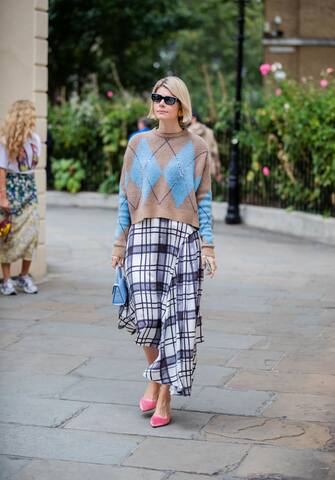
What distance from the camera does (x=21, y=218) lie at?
947 centimetres

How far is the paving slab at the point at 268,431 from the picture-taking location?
5.16m

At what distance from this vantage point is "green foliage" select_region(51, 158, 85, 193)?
773 inches

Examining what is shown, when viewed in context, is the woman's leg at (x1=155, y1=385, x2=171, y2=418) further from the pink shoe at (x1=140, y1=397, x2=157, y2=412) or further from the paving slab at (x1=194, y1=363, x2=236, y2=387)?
the paving slab at (x1=194, y1=363, x2=236, y2=387)

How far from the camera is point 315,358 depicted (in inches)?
281

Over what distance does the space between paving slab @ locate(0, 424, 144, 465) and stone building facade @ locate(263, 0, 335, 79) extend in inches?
982

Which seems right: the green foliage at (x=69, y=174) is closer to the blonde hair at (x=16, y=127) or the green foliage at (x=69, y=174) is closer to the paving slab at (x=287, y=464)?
the blonde hair at (x=16, y=127)

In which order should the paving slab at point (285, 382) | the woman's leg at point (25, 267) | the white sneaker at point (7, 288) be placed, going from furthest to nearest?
1. the woman's leg at point (25, 267)
2. the white sneaker at point (7, 288)
3. the paving slab at point (285, 382)

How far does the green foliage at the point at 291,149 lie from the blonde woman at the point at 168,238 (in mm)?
8714

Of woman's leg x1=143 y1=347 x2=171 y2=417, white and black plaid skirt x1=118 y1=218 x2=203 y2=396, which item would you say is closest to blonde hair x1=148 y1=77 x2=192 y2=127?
white and black plaid skirt x1=118 y1=218 x2=203 y2=396

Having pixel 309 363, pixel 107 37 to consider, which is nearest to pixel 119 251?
pixel 309 363

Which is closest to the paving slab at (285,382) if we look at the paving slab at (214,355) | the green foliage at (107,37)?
the paving slab at (214,355)

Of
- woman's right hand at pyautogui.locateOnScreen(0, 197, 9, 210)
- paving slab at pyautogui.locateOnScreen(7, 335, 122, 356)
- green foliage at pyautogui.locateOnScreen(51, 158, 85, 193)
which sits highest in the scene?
woman's right hand at pyautogui.locateOnScreen(0, 197, 9, 210)

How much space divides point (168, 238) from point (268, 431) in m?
1.13

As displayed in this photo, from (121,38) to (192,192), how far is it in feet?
82.2
